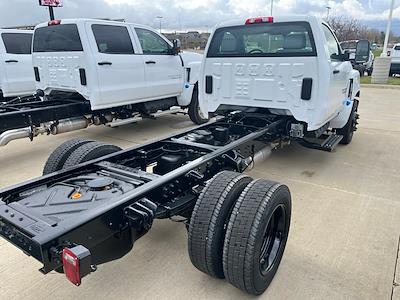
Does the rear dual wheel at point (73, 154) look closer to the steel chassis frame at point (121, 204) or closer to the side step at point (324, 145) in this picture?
the steel chassis frame at point (121, 204)

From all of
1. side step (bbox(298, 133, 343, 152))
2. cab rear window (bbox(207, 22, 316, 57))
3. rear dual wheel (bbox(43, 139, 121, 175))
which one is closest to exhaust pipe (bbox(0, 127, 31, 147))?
rear dual wheel (bbox(43, 139, 121, 175))

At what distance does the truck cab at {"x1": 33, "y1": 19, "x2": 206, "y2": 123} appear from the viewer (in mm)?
5820

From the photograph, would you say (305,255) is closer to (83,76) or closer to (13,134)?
(13,134)

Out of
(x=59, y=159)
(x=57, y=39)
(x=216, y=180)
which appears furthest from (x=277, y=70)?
(x=57, y=39)

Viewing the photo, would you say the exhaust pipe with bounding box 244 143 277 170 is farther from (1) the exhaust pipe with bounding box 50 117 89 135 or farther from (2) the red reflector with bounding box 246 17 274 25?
(1) the exhaust pipe with bounding box 50 117 89 135

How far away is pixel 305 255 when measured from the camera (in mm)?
2914

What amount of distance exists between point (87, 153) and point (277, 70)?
2636 mm

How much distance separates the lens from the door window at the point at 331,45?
4.56 metres

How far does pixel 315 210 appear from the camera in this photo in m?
3.70

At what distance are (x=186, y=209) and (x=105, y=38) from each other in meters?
4.41

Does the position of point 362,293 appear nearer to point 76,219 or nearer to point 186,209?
point 186,209

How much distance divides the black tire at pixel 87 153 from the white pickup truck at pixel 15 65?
551cm

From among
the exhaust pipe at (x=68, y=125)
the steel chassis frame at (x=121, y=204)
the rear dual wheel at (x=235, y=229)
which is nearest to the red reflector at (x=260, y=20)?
the steel chassis frame at (x=121, y=204)

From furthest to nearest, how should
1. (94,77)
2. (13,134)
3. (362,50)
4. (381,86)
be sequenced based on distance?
(381,86) → (94,77) → (362,50) → (13,134)
